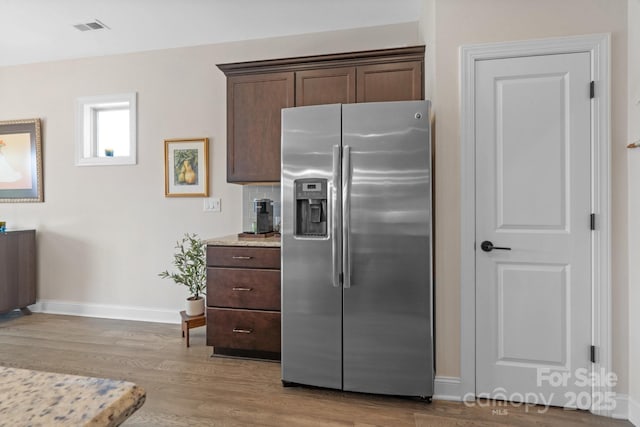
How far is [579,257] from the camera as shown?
→ 2021 millimetres

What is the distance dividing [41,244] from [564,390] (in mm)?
5054

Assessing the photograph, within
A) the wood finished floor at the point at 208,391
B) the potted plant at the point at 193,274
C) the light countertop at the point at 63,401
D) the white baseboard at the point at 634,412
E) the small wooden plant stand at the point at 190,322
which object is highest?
the light countertop at the point at 63,401

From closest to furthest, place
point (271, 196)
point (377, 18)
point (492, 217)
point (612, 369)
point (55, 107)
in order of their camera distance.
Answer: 1. point (612, 369)
2. point (492, 217)
3. point (377, 18)
4. point (271, 196)
5. point (55, 107)

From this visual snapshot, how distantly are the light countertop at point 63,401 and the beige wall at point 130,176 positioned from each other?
9.69 ft

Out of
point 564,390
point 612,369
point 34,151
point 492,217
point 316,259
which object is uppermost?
point 34,151

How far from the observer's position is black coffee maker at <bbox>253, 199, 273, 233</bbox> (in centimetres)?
289

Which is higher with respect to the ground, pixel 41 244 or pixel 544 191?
pixel 544 191

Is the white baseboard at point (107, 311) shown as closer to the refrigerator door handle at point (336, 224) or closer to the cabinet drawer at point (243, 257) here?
the cabinet drawer at point (243, 257)

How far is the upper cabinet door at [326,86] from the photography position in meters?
2.65

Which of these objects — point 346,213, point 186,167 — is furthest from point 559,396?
point 186,167

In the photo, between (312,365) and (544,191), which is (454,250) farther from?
(312,365)

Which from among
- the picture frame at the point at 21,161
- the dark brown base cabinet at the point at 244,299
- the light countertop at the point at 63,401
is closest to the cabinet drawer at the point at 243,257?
the dark brown base cabinet at the point at 244,299

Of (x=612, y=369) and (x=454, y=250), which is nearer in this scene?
(x=612, y=369)

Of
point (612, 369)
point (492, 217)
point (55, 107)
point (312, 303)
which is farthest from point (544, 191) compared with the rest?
point (55, 107)
